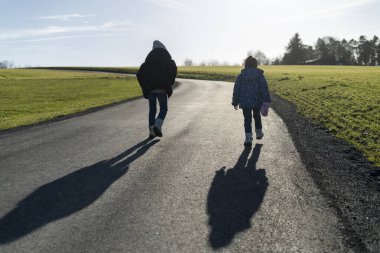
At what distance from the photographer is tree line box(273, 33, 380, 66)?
139875 mm

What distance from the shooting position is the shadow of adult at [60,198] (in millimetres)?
4387

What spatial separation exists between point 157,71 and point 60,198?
5.14 m

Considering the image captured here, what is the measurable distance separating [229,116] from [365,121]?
4.31 m

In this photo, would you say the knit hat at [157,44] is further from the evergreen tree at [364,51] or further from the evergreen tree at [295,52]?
the evergreen tree at [364,51]

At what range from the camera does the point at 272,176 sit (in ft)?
21.4

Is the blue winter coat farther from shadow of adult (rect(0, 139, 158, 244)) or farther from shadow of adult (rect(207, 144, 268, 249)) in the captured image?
shadow of adult (rect(0, 139, 158, 244))

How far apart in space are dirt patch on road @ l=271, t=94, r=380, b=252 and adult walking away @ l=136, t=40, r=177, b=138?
3233mm

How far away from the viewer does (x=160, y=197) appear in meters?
5.39

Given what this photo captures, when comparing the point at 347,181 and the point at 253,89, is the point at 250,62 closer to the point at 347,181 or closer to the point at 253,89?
the point at 253,89

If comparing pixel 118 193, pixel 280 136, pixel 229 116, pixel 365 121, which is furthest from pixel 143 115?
pixel 118 193

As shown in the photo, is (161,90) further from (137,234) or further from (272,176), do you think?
(137,234)

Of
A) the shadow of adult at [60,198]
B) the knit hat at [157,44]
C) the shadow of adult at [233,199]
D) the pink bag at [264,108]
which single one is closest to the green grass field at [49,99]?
the knit hat at [157,44]

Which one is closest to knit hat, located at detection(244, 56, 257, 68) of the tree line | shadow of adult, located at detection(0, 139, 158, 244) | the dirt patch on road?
the dirt patch on road

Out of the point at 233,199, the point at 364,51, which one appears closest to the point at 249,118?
the point at 233,199
